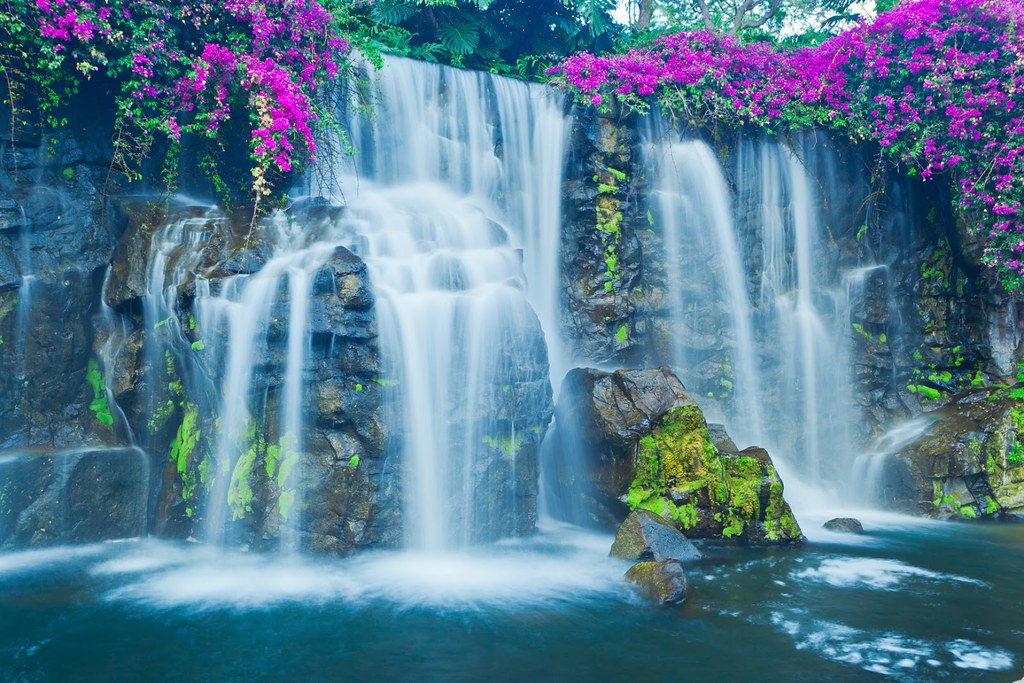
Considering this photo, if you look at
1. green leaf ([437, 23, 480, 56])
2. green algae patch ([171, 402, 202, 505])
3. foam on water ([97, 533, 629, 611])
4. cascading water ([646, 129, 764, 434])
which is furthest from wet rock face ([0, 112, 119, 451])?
cascading water ([646, 129, 764, 434])

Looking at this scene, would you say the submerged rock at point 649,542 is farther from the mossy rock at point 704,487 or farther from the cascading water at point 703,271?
the cascading water at point 703,271

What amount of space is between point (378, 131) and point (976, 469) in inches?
427

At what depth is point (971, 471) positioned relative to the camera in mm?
10695

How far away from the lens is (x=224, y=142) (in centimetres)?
1052

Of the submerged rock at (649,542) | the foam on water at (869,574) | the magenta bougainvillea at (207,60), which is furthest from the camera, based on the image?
the magenta bougainvillea at (207,60)

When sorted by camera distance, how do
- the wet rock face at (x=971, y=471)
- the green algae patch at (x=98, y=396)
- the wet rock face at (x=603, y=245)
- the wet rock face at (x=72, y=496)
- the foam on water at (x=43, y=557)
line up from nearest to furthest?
the foam on water at (x=43, y=557) < the wet rock face at (x=72, y=496) < the green algae patch at (x=98, y=396) < the wet rock face at (x=971, y=471) < the wet rock face at (x=603, y=245)

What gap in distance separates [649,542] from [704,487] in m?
1.34

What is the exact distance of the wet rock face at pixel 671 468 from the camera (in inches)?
354

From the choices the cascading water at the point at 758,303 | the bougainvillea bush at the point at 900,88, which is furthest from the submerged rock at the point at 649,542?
the bougainvillea bush at the point at 900,88

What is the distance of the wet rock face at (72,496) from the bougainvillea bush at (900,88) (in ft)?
30.8

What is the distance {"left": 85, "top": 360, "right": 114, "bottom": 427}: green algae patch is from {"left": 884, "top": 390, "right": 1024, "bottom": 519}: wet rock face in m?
11.2

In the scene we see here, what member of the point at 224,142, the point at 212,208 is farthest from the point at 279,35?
the point at 212,208

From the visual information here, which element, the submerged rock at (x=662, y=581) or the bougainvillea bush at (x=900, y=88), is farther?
the bougainvillea bush at (x=900, y=88)

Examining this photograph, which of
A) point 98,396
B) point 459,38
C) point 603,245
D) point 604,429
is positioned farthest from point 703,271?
point 98,396
